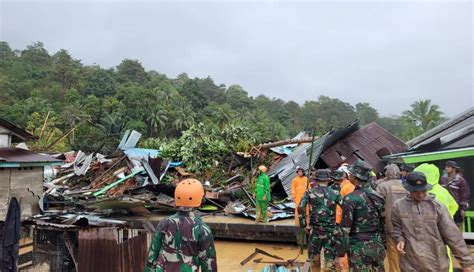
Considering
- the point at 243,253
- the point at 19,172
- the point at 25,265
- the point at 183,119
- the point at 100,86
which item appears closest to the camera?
the point at 25,265

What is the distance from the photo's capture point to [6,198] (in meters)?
8.06

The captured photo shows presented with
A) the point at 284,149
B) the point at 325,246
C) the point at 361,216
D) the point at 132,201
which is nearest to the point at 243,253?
the point at 132,201

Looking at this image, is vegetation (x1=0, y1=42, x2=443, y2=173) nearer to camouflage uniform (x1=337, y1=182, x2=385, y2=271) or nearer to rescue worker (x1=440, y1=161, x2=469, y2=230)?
rescue worker (x1=440, y1=161, x2=469, y2=230)

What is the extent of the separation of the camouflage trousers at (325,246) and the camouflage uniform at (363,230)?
0.59 metres

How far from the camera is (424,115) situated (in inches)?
1481

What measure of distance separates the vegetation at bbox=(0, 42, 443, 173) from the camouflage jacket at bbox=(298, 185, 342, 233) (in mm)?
9073

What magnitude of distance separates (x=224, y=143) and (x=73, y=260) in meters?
9.13

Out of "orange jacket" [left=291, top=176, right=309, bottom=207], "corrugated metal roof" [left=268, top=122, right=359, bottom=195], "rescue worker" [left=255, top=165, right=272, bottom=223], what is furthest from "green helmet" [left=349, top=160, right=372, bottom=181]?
"corrugated metal roof" [left=268, top=122, right=359, bottom=195]

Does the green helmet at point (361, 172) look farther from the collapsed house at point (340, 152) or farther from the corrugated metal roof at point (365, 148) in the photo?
the corrugated metal roof at point (365, 148)

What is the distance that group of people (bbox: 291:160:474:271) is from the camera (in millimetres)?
3277

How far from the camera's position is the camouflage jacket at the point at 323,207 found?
4977 mm

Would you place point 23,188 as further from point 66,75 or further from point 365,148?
point 66,75

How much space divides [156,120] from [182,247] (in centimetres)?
4154

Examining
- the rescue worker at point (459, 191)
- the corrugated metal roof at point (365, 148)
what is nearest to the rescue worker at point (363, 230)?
the rescue worker at point (459, 191)
